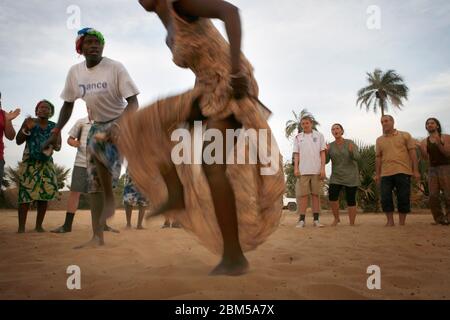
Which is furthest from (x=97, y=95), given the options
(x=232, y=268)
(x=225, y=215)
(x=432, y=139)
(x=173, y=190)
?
(x=432, y=139)

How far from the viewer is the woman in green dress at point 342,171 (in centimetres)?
719

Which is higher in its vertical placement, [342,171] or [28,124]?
[28,124]

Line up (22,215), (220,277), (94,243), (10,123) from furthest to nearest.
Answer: (22,215) < (10,123) < (94,243) < (220,277)

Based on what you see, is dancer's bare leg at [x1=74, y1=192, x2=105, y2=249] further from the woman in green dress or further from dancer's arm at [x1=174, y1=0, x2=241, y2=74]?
the woman in green dress

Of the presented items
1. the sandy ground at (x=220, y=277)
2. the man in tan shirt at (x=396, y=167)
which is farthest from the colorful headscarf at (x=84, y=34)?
the man in tan shirt at (x=396, y=167)

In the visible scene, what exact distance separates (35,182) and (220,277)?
437 cm

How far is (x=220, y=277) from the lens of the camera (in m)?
2.32

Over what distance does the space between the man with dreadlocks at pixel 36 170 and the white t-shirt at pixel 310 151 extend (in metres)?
4.23

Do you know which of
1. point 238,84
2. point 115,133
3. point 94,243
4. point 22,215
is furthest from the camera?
point 22,215

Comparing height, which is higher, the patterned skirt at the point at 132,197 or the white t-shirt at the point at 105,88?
the white t-shirt at the point at 105,88

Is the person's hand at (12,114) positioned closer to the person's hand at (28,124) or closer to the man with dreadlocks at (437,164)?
the person's hand at (28,124)

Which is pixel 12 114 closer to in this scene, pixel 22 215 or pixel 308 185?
pixel 22 215
